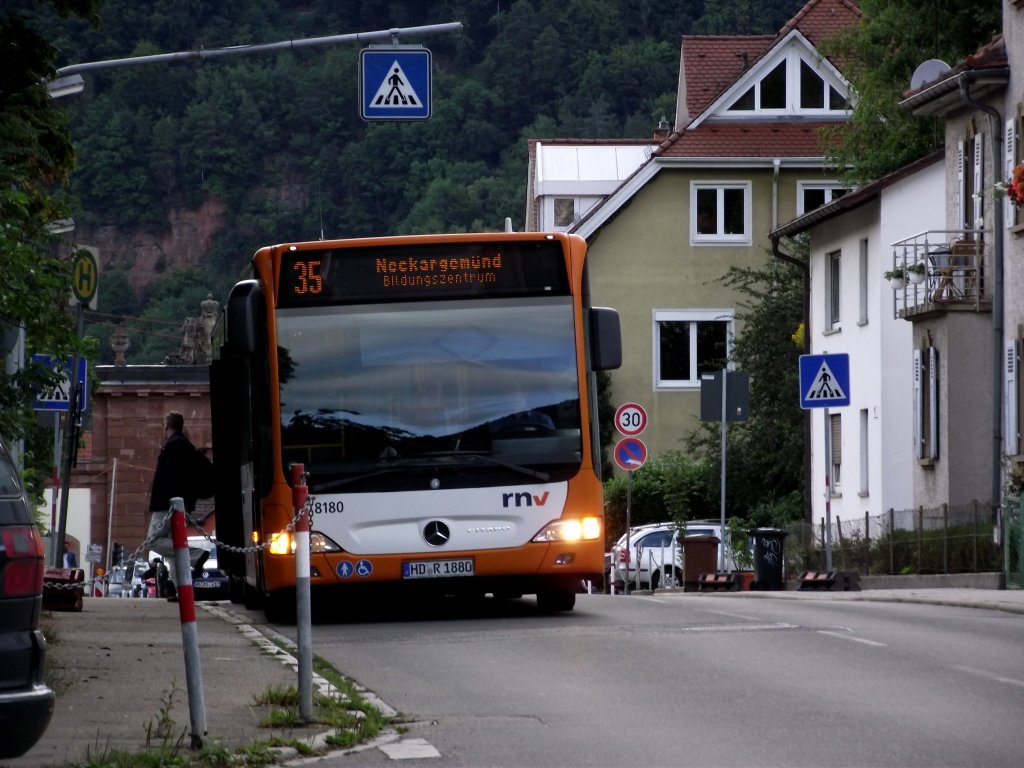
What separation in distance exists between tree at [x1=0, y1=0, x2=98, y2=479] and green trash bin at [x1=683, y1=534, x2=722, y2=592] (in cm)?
1838

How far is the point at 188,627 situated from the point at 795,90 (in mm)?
49557

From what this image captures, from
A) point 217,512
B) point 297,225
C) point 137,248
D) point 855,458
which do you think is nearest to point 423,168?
point 297,225

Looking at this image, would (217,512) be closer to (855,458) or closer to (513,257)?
(513,257)

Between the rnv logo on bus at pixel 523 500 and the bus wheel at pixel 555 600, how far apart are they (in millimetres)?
1376

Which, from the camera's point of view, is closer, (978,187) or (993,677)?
(993,677)

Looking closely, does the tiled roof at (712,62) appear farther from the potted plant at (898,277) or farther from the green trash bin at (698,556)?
the green trash bin at (698,556)

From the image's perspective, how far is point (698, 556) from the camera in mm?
34312

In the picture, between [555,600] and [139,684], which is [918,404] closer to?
[555,600]

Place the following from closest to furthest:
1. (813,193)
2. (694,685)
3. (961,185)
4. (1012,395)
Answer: (694,685) < (1012,395) < (961,185) < (813,193)

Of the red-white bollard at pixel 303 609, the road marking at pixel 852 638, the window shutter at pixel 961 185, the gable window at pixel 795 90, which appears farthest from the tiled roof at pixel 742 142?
the red-white bollard at pixel 303 609

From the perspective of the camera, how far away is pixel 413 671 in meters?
13.4

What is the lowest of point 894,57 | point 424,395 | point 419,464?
point 419,464

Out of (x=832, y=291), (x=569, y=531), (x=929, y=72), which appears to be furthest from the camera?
(x=832, y=291)

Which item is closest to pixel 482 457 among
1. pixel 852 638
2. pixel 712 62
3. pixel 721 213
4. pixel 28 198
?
pixel 852 638
